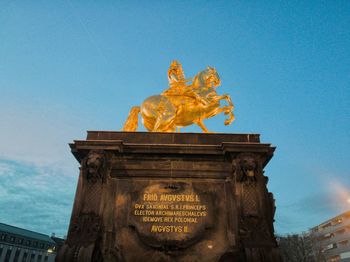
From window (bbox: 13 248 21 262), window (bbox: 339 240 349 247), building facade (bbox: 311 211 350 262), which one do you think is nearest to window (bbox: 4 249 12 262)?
window (bbox: 13 248 21 262)

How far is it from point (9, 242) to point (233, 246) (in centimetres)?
8234

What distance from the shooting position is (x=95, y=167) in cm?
893

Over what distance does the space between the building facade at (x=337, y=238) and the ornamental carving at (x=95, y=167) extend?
5873 centimetres

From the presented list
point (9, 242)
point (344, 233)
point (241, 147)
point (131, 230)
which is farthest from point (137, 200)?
point (9, 242)

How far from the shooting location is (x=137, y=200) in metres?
8.90

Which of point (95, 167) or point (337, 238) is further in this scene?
point (337, 238)

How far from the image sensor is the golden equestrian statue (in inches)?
461

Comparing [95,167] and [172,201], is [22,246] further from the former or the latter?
[172,201]

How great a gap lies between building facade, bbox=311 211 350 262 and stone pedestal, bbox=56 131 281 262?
56.6m

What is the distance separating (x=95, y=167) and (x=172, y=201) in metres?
2.64

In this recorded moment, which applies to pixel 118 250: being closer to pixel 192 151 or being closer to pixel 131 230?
pixel 131 230

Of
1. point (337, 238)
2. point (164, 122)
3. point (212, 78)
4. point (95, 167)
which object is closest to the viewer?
point (95, 167)

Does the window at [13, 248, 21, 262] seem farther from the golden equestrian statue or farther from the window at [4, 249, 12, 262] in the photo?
the golden equestrian statue

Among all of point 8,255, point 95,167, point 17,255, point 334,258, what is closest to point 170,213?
point 95,167
